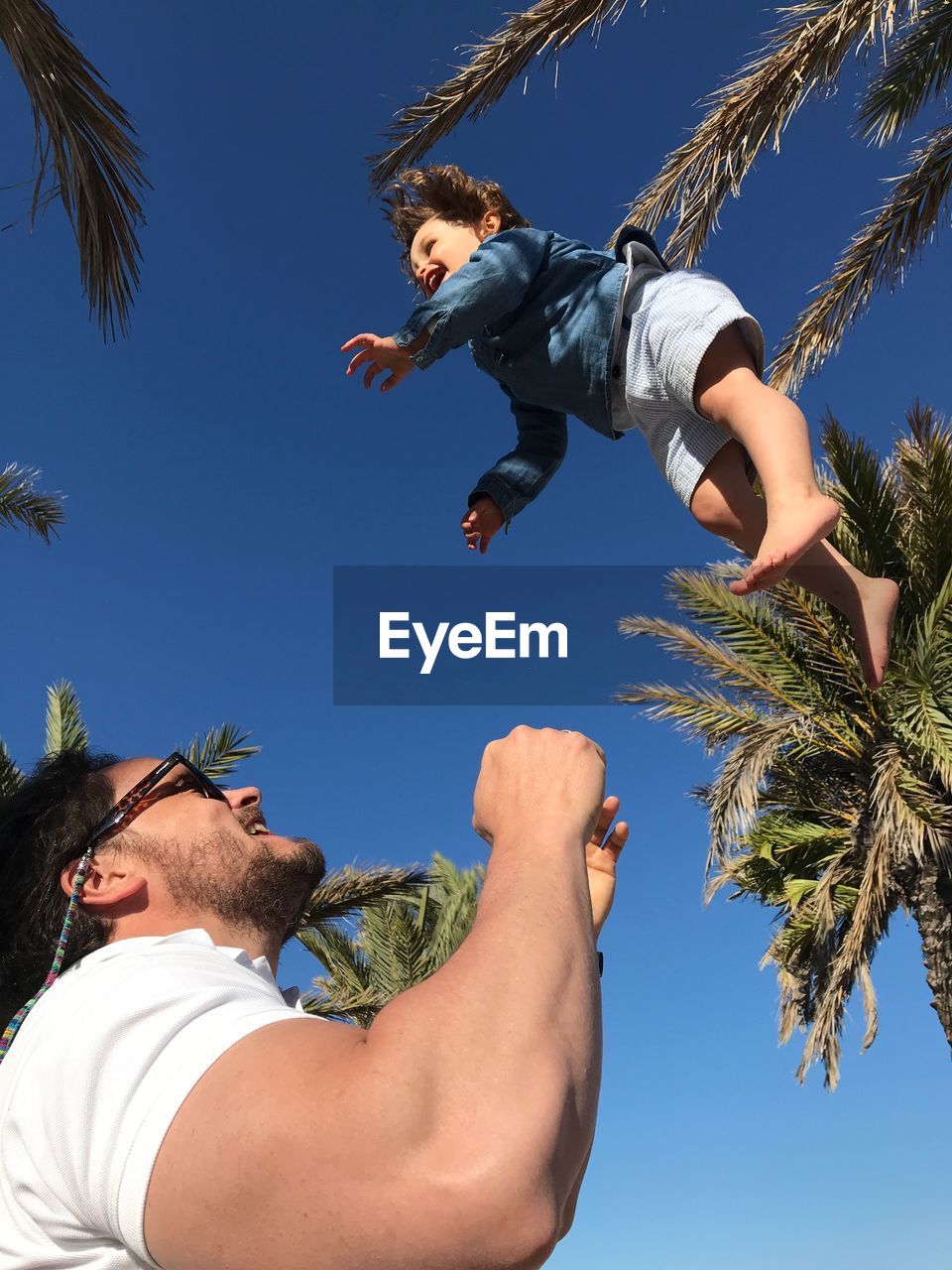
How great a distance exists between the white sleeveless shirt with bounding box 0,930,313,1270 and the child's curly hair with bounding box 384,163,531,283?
8.44 ft

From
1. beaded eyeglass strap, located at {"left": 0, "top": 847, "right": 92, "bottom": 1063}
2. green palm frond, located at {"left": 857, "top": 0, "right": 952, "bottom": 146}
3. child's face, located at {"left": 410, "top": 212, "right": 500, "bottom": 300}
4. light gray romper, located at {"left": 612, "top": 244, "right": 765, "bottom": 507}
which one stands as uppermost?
green palm frond, located at {"left": 857, "top": 0, "right": 952, "bottom": 146}

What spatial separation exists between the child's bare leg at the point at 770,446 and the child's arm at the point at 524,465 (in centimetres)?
73

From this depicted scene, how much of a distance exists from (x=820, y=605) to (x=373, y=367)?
6588 millimetres

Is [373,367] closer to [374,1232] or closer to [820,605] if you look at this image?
[374,1232]

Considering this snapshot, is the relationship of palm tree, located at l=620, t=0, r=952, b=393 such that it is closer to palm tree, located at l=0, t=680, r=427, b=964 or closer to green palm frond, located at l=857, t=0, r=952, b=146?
green palm frond, located at l=857, t=0, r=952, b=146

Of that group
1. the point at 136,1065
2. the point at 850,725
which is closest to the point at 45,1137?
the point at 136,1065

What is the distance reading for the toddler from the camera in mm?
2252

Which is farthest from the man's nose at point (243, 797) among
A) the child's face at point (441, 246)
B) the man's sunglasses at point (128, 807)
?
the child's face at point (441, 246)

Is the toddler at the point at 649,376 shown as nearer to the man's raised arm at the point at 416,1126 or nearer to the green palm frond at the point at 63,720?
the man's raised arm at the point at 416,1126

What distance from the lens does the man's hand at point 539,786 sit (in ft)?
4.42

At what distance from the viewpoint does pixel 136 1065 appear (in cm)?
122

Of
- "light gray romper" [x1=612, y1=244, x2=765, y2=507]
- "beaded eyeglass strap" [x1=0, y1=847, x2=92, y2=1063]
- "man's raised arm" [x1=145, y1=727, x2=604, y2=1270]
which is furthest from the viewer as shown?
"light gray romper" [x1=612, y1=244, x2=765, y2=507]

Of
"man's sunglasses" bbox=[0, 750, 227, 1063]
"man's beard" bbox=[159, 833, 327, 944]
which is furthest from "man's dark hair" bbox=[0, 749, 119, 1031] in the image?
"man's beard" bbox=[159, 833, 327, 944]

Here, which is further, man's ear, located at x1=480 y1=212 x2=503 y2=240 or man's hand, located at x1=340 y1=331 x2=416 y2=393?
man's ear, located at x1=480 y1=212 x2=503 y2=240
